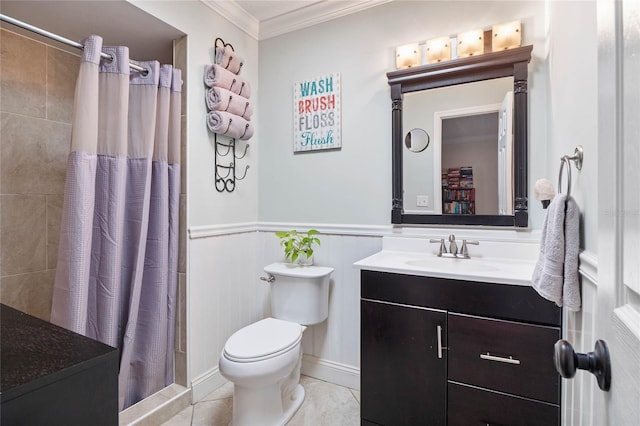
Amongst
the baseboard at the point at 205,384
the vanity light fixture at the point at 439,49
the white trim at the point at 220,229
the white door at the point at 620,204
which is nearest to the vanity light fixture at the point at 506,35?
the vanity light fixture at the point at 439,49

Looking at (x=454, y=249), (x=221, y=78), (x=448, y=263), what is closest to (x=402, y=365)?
(x=448, y=263)

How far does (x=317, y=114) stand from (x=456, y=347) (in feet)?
5.21

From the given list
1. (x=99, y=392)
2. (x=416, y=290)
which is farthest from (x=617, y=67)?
(x=416, y=290)

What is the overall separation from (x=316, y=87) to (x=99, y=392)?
201cm

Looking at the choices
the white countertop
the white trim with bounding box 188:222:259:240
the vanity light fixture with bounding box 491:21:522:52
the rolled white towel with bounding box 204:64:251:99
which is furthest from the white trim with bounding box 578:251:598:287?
the rolled white towel with bounding box 204:64:251:99

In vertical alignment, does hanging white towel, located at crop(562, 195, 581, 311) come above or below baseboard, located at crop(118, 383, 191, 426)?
above

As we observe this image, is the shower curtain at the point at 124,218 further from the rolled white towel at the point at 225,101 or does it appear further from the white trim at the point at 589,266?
the white trim at the point at 589,266

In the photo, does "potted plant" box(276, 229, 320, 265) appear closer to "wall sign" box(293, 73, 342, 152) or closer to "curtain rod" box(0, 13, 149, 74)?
"wall sign" box(293, 73, 342, 152)

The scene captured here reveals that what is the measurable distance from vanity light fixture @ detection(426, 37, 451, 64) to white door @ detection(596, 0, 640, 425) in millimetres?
1374

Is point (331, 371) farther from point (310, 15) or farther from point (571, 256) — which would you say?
point (310, 15)

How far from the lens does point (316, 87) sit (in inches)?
85.5

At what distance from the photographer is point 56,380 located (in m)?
0.53

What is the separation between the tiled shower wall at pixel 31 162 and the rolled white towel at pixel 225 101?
929 millimetres

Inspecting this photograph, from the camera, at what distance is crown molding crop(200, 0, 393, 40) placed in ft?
6.59
